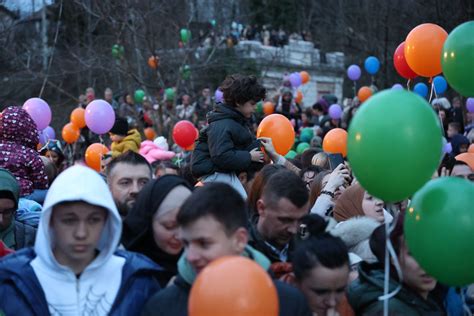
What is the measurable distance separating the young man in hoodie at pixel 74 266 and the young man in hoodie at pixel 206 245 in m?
0.27

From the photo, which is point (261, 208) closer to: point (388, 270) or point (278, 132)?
point (388, 270)

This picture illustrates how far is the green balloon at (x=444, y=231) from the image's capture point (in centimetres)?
359

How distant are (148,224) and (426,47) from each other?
142 inches

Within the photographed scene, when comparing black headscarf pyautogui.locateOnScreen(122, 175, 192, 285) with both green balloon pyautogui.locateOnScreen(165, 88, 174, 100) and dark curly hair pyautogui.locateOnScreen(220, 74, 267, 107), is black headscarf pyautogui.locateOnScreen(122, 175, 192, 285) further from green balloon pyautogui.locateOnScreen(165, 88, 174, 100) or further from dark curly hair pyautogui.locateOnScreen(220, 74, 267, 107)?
green balloon pyautogui.locateOnScreen(165, 88, 174, 100)

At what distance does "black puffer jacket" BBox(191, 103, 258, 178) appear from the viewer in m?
6.41

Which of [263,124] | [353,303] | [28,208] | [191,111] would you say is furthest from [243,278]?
[191,111]

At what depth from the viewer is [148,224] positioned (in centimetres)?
395

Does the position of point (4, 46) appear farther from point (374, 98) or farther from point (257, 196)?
point (374, 98)

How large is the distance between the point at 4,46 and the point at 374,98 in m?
12.4

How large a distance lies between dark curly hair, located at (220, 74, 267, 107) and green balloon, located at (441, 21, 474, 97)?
1.95m

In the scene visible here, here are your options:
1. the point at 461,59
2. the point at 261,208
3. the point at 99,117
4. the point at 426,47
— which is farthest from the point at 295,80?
the point at 261,208

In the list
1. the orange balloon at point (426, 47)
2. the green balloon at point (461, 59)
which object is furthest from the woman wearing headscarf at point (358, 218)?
the orange balloon at point (426, 47)

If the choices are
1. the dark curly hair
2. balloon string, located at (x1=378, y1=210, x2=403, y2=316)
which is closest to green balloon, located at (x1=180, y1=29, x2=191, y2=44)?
the dark curly hair

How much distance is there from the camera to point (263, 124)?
8.20 m
